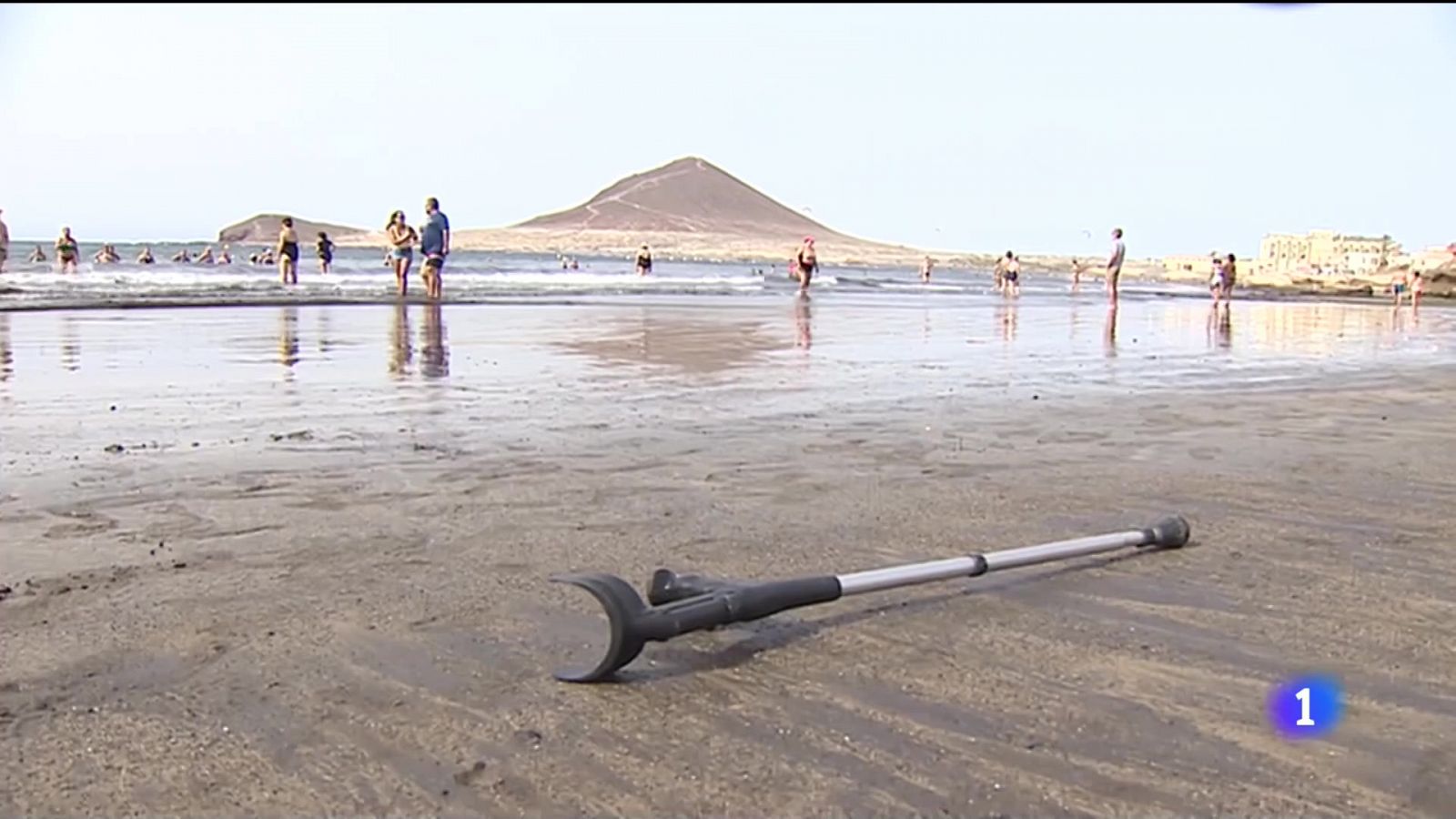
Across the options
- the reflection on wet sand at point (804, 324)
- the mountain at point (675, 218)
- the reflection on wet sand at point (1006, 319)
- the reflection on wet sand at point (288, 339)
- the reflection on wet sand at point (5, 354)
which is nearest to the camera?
the reflection on wet sand at point (5, 354)

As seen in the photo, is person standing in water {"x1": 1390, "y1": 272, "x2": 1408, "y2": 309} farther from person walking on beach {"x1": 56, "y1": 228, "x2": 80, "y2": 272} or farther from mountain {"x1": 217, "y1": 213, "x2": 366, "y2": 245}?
mountain {"x1": 217, "y1": 213, "x2": 366, "y2": 245}

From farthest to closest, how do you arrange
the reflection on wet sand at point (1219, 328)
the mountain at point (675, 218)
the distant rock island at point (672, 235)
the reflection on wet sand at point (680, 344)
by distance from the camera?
the mountain at point (675, 218), the distant rock island at point (672, 235), the reflection on wet sand at point (1219, 328), the reflection on wet sand at point (680, 344)

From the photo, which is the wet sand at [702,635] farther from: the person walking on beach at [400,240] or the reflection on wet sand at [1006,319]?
the person walking on beach at [400,240]

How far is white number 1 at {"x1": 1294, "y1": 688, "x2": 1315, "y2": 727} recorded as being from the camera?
2.74 metres

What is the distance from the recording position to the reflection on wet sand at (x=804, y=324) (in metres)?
13.9

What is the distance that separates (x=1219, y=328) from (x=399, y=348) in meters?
14.5

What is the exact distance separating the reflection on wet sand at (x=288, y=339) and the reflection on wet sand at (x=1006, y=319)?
8872mm

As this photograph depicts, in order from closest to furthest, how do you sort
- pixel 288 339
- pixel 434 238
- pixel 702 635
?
pixel 702 635, pixel 288 339, pixel 434 238

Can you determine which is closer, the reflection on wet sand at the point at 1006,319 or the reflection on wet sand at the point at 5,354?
the reflection on wet sand at the point at 5,354

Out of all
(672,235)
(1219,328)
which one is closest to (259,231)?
(672,235)

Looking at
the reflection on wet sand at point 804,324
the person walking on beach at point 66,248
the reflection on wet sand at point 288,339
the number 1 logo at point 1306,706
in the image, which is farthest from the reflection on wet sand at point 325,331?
the person walking on beach at point 66,248

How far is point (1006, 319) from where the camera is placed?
20609 mm

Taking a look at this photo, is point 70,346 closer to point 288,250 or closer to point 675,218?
point 288,250

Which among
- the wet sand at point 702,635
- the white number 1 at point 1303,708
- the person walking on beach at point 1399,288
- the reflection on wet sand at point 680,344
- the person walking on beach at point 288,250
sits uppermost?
the person walking on beach at point 288,250
